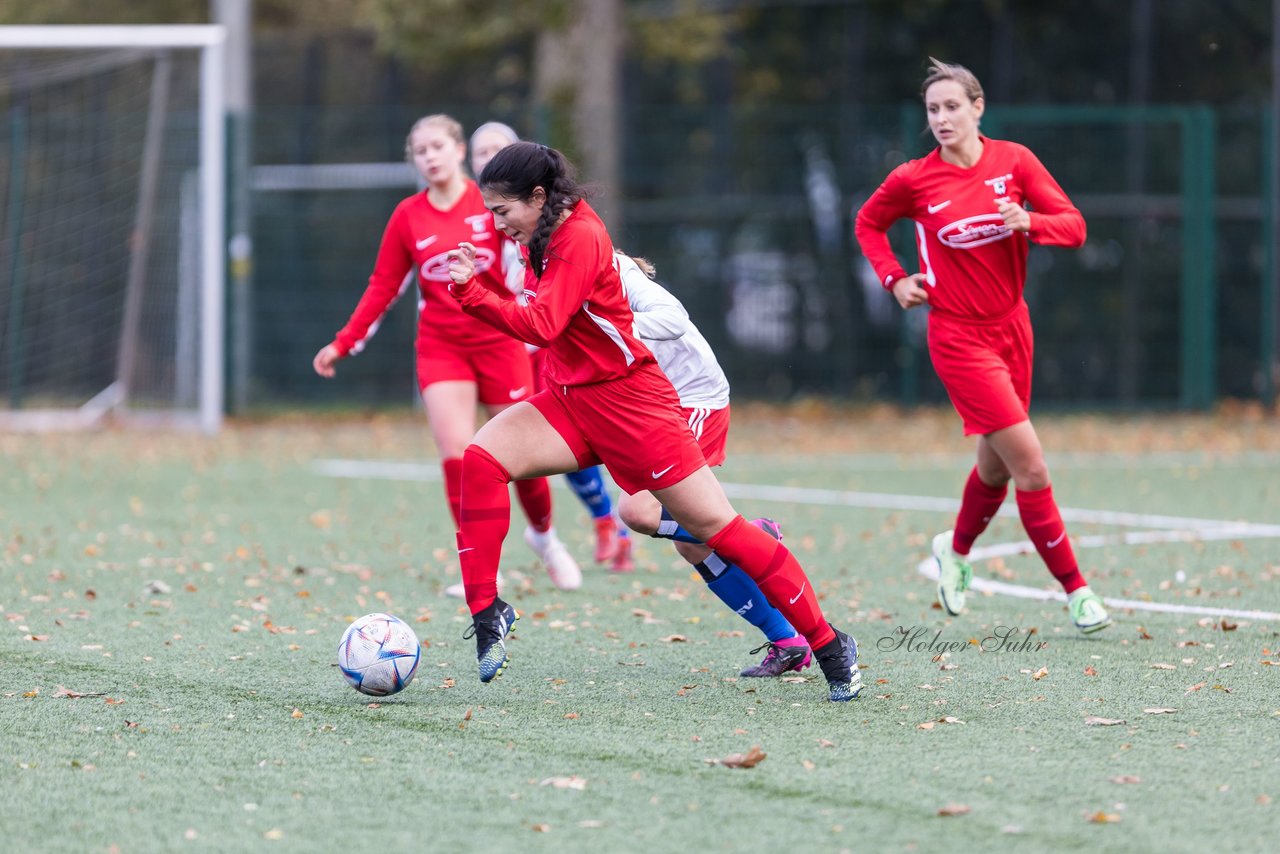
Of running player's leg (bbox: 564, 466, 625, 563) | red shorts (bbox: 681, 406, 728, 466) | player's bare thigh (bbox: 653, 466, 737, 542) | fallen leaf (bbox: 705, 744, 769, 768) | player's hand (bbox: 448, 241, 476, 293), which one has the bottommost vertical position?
running player's leg (bbox: 564, 466, 625, 563)

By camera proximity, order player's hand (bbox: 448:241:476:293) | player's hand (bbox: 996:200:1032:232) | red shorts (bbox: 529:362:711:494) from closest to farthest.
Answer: player's hand (bbox: 448:241:476:293)
red shorts (bbox: 529:362:711:494)
player's hand (bbox: 996:200:1032:232)

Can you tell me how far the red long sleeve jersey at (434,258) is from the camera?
25.6 feet

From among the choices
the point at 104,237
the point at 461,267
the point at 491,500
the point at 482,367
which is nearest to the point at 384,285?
the point at 482,367

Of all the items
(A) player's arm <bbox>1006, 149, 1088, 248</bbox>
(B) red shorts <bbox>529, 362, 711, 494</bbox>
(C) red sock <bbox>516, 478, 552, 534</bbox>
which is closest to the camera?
(B) red shorts <bbox>529, 362, 711, 494</bbox>

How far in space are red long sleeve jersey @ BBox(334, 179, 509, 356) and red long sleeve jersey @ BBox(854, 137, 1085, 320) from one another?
1989 mm

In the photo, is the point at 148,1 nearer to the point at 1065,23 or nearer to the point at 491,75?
the point at 491,75

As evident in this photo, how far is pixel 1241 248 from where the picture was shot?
18.6m

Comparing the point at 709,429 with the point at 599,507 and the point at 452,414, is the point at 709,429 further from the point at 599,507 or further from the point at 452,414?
the point at 599,507

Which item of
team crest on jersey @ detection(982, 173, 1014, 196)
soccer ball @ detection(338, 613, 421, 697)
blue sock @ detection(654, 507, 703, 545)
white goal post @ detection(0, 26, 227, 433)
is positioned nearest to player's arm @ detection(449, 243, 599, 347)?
blue sock @ detection(654, 507, 703, 545)

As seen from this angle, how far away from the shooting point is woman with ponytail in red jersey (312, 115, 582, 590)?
779cm

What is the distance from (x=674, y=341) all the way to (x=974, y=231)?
5.44 ft

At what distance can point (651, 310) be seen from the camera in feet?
18.0

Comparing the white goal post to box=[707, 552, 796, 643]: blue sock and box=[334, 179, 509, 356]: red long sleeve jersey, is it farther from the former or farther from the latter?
box=[707, 552, 796, 643]: blue sock

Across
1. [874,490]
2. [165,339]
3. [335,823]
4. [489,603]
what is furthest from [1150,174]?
[335,823]
